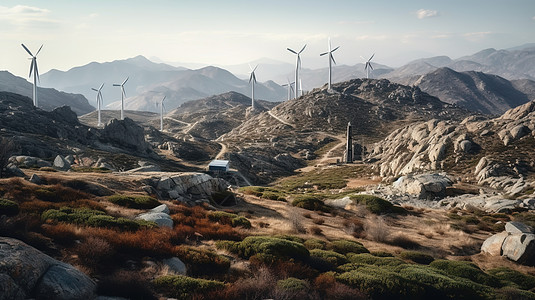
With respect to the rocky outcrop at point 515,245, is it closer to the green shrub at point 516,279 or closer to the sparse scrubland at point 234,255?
the sparse scrubland at point 234,255

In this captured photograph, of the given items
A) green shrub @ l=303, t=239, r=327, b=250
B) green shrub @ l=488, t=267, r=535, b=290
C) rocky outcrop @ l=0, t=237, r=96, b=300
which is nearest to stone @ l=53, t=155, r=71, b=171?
green shrub @ l=303, t=239, r=327, b=250

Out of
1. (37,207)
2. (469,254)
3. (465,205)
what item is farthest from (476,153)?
(37,207)

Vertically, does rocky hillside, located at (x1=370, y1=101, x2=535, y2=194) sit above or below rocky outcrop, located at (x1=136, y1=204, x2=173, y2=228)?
below

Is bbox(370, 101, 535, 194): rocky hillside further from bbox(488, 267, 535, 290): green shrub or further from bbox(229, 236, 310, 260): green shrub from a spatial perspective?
bbox(229, 236, 310, 260): green shrub

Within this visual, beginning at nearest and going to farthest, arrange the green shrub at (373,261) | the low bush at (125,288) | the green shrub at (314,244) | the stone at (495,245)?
the low bush at (125,288) < the green shrub at (373,261) < the green shrub at (314,244) < the stone at (495,245)

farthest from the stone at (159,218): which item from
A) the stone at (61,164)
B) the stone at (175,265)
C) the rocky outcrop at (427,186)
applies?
the stone at (61,164)

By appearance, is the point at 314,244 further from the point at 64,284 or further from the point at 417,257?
the point at 64,284

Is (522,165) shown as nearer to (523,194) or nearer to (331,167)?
(523,194)
